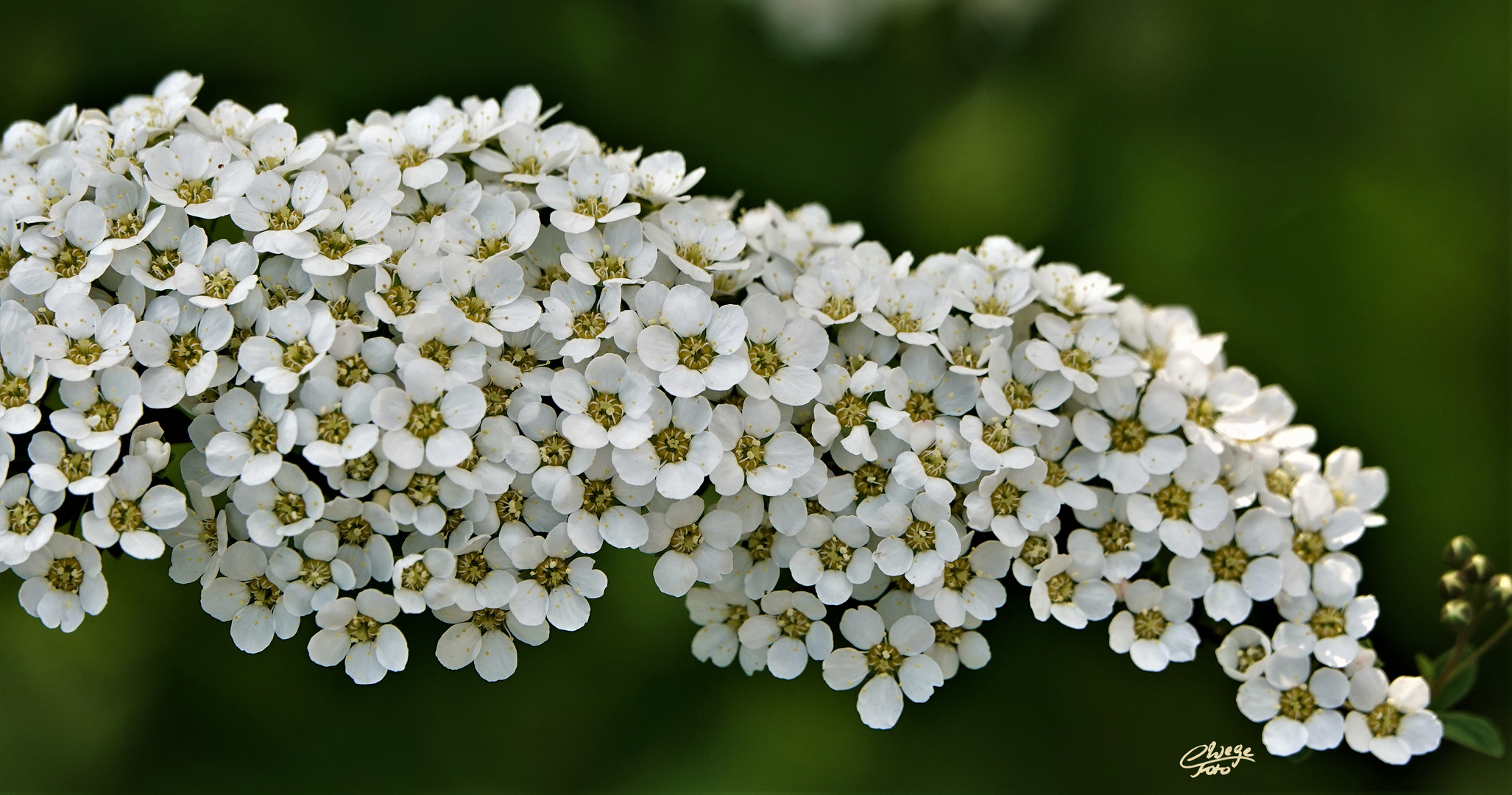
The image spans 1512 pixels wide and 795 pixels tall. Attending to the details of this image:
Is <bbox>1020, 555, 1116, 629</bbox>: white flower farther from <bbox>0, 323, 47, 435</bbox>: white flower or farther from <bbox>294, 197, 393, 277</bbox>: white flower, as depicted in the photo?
<bbox>0, 323, 47, 435</bbox>: white flower

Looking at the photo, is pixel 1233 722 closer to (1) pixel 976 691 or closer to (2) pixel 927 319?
(1) pixel 976 691

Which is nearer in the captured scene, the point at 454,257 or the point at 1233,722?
the point at 454,257

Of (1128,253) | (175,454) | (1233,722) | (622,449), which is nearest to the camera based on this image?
(622,449)

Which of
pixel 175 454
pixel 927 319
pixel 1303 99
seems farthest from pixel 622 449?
pixel 1303 99

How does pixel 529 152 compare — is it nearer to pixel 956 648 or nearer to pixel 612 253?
pixel 612 253

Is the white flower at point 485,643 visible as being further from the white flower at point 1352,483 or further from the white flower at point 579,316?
the white flower at point 1352,483

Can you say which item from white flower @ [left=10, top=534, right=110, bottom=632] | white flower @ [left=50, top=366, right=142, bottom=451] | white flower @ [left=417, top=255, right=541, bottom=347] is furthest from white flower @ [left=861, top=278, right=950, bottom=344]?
white flower @ [left=10, top=534, right=110, bottom=632]

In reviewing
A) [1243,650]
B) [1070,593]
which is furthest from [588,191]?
[1243,650]

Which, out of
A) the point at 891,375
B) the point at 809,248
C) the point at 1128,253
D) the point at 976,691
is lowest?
the point at 976,691
